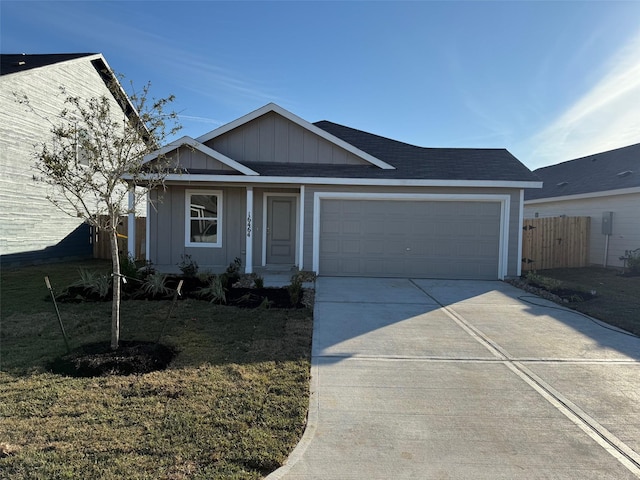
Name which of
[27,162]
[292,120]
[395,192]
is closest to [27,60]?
[27,162]

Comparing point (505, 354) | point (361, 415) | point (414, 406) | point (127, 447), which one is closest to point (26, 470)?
point (127, 447)

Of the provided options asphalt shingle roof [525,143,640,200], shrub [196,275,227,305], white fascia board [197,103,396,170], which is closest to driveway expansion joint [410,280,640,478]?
shrub [196,275,227,305]

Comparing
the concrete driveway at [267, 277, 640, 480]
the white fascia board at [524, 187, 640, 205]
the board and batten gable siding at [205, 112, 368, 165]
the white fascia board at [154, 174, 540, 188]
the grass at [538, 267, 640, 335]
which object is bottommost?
the concrete driveway at [267, 277, 640, 480]

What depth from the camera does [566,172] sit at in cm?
1914

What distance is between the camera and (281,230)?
11773 millimetres

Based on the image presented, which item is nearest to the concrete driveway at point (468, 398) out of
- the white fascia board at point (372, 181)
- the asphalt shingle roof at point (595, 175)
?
the white fascia board at point (372, 181)

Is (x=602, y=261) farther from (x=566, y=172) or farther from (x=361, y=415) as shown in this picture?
(x=361, y=415)

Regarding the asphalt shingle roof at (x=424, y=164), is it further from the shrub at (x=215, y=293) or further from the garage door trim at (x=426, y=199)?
the shrub at (x=215, y=293)

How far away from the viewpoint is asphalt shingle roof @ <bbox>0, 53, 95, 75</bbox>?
12578 millimetres

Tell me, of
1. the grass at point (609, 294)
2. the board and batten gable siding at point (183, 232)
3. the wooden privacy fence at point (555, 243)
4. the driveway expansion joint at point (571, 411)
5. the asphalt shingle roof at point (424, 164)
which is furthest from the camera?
the wooden privacy fence at point (555, 243)

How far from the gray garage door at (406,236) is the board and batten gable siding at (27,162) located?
9155 millimetres

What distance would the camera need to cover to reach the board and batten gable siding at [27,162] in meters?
11.9

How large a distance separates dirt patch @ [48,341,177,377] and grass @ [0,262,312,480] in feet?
0.50

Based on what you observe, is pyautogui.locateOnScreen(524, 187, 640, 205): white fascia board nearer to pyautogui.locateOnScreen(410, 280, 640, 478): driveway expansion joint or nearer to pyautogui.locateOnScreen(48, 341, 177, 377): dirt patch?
pyautogui.locateOnScreen(410, 280, 640, 478): driveway expansion joint
